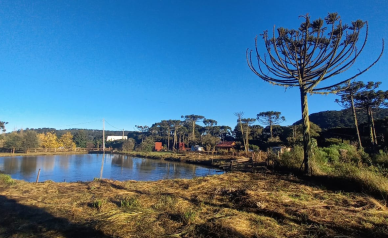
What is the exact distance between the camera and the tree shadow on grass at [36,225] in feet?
13.7

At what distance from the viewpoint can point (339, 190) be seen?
285 inches

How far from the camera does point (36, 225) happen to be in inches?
187

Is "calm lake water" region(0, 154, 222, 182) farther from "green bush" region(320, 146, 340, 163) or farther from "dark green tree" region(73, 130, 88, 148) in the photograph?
"dark green tree" region(73, 130, 88, 148)

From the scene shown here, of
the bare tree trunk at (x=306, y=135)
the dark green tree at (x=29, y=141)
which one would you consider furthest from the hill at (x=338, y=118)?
the dark green tree at (x=29, y=141)

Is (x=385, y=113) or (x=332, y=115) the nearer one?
(x=385, y=113)

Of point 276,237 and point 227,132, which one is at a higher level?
point 227,132

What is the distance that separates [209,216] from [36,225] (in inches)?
150

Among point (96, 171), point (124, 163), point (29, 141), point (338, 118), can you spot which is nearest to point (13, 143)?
point (29, 141)

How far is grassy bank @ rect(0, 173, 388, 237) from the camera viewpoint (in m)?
4.00

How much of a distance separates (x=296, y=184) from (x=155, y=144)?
59.5 meters

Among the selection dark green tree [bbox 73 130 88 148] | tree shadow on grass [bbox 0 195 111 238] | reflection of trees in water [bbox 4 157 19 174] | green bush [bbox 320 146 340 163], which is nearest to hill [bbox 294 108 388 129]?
green bush [bbox 320 146 340 163]

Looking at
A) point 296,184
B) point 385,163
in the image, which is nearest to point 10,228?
point 296,184

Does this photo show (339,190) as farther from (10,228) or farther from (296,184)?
(10,228)

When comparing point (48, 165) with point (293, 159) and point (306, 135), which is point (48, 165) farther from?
point (306, 135)
